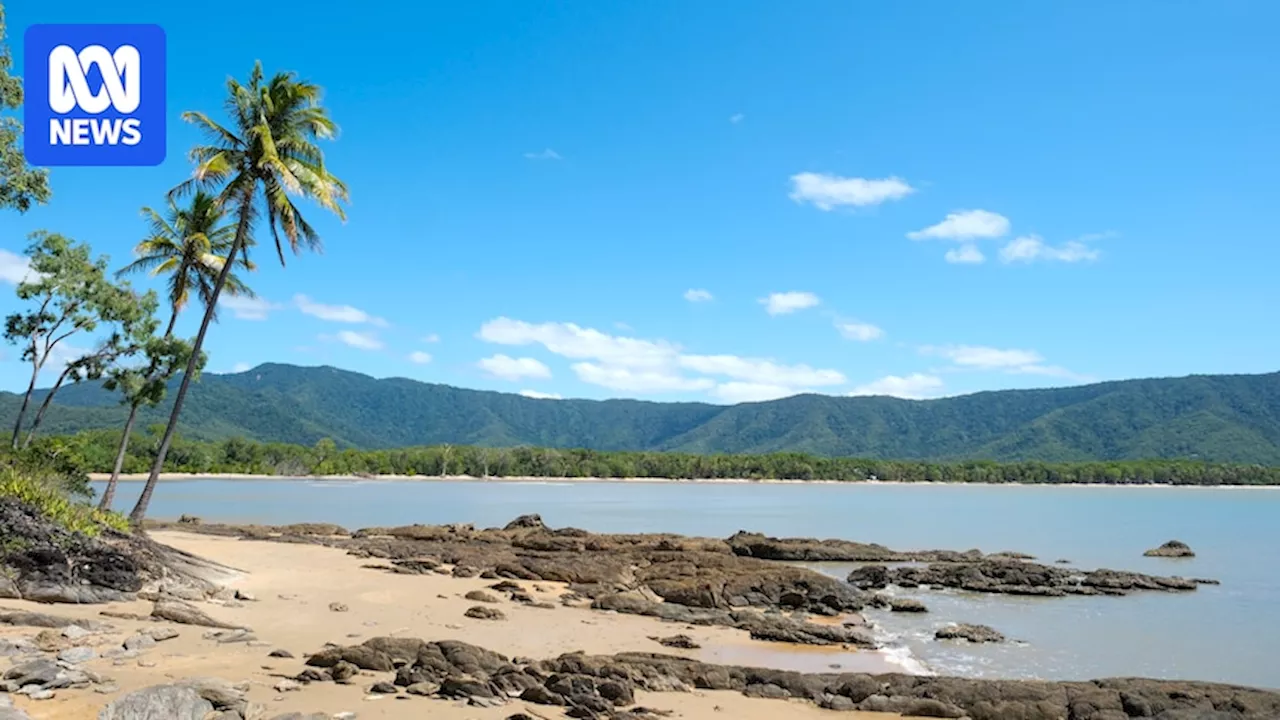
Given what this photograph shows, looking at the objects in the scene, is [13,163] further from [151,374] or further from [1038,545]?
[1038,545]

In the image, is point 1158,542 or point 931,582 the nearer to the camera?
point 931,582

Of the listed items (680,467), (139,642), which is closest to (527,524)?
(139,642)

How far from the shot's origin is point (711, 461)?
14562 cm

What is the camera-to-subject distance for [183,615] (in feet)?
44.0

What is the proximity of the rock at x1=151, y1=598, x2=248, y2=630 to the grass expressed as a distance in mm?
2965

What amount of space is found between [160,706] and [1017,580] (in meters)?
26.3

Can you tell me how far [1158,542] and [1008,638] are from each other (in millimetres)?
36122

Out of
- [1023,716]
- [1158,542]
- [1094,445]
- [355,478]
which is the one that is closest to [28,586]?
[1023,716]

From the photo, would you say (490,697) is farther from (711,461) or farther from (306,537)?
(711,461)

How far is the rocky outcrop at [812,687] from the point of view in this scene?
11102mm

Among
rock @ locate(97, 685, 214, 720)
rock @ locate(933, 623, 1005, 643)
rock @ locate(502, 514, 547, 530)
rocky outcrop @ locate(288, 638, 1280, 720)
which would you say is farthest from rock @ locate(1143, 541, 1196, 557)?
rock @ locate(97, 685, 214, 720)

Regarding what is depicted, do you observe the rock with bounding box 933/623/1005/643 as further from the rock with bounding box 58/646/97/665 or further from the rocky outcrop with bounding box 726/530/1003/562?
the rock with bounding box 58/646/97/665

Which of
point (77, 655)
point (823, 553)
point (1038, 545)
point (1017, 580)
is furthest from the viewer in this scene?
point (1038, 545)

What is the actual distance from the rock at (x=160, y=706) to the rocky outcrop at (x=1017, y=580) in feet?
72.8
